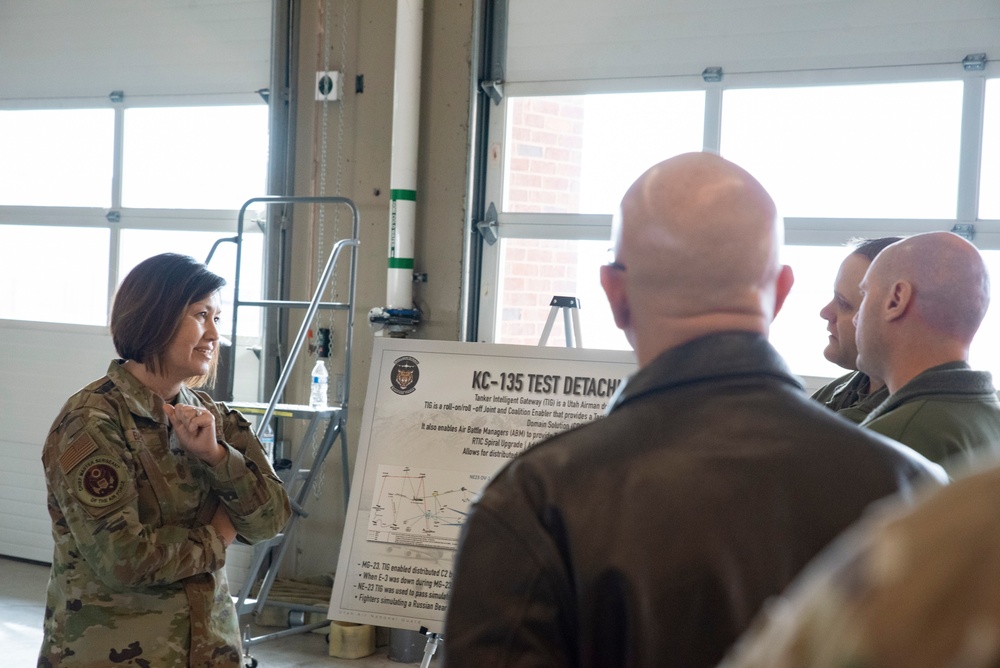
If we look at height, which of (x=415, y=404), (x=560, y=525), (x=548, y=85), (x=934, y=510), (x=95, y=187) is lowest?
(x=415, y=404)

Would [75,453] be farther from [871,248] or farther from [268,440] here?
[268,440]

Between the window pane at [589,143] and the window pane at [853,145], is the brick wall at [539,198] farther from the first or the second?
the window pane at [853,145]

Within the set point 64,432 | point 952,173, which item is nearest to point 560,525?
point 64,432

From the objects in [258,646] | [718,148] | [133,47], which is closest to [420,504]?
[258,646]

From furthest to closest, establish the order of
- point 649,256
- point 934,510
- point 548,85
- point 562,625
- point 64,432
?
point 548,85, point 64,432, point 649,256, point 562,625, point 934,510

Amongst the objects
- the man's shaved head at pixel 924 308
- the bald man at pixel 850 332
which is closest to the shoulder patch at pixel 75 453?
the man's shaved head at pixel 924 308

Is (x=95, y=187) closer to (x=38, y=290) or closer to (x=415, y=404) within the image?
(x=38, y=290)

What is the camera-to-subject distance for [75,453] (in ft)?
6.77

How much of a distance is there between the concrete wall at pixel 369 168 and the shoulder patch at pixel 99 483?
299 cm

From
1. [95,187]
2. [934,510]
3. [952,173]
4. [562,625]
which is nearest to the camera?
[934,510]

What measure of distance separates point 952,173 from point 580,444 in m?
3.60

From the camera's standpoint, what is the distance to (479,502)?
969 millimetres

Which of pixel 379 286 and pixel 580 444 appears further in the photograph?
pixel 379 286

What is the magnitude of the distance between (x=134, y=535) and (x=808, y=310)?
315 centimetres
